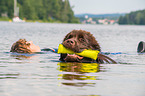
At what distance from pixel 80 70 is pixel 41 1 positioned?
179829 mm

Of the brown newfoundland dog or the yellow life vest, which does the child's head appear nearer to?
the brown newfoundland dog

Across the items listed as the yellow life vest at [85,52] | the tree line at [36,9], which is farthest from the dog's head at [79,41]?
the tree line at [36,9]

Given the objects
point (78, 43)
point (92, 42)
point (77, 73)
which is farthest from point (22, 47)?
point (77, 73)

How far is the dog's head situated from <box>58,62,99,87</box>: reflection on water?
53 centimetres

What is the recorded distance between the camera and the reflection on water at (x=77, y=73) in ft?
26.2

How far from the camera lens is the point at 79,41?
35.8 feet

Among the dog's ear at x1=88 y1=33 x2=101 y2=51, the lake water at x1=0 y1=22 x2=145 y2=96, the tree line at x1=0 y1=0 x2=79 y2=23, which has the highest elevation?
the tree line at x1=0 y1=0 x2=79 y2=23

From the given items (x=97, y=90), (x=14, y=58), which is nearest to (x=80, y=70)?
(x=97, y=90)

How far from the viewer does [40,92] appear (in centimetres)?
689

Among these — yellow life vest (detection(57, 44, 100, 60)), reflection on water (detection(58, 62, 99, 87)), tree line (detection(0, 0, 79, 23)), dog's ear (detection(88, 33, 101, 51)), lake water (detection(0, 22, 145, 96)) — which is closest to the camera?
lake water (detection(0, 22, 145, 96))

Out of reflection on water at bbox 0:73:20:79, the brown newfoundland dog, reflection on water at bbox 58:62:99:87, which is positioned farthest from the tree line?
reflection on water at bbox 0:73:20:79

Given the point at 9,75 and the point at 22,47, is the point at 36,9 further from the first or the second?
the point at 9,75

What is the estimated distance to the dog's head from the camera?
418 inches

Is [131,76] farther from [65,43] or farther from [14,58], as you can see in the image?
[14,58]
